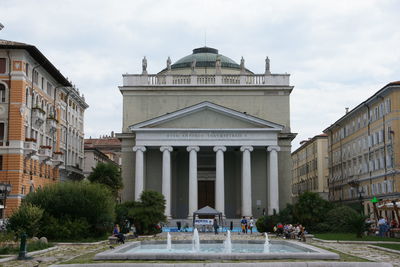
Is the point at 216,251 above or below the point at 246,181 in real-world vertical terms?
below

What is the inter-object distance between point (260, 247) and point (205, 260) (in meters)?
8.69

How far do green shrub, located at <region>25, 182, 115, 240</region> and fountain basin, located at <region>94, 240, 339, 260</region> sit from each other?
4977 mm

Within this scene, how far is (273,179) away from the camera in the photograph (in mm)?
47438

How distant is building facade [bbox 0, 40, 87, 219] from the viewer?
138 feet

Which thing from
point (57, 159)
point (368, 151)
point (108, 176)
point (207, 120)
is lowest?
point (108, 176)

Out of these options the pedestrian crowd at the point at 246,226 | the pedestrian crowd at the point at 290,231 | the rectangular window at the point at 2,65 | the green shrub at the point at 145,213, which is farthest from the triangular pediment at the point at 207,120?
the pedestrian crowd at the point at 290,231

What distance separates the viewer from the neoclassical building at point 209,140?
4722cm

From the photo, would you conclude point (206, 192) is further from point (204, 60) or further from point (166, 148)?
point (204, 60)

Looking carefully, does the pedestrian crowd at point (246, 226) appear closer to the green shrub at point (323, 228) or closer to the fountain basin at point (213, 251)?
the green shrub at point (323, 228)

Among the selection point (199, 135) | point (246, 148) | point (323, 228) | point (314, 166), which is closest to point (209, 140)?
point (199, 135)

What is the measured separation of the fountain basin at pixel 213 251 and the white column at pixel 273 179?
64.1 ft

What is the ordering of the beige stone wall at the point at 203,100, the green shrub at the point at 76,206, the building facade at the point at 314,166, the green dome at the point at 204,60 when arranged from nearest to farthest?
the green shrub at the point at 76,206 → the beige stone wall at the point at 203,100 → the green dome at the point at 204,60 → the building facade at the point at 314,166

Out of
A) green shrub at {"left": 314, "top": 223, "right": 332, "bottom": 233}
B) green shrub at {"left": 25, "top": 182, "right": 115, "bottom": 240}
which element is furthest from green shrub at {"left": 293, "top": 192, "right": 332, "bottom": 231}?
green shrub at {"left": 25, "top": 182, "right": 115, "bottom": 240}

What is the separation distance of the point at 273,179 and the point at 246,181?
2.42 m
